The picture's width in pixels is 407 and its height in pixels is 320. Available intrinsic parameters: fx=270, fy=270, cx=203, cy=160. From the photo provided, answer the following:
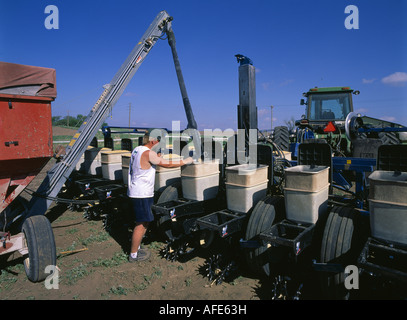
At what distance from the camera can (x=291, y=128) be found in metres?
10.2

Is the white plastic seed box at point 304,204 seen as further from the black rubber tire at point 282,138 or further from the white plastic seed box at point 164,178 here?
the black rubber tire at point 282,138

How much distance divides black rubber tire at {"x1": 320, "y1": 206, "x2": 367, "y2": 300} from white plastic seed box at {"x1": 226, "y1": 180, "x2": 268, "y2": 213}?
999mm

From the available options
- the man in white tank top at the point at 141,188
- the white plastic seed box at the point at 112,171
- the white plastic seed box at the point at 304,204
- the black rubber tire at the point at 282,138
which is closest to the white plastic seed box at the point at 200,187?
the man in white tank top at the point at 141,188

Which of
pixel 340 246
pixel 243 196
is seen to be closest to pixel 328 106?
pixel 243 196

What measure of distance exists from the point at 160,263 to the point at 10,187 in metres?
2.34

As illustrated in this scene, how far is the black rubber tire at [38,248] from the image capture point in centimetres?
340

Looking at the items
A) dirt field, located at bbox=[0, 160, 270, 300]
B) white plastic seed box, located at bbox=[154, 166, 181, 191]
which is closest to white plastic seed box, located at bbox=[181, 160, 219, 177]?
white plastic seed box, located at bbox=[154, 166, 181, 191]

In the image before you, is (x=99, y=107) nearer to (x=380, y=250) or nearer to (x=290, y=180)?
(x=290, y=180)

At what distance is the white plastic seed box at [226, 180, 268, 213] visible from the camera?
11.8 feet

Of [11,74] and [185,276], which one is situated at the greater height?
[11,74]

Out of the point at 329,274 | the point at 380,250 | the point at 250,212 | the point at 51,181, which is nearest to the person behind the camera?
the point at 380,250

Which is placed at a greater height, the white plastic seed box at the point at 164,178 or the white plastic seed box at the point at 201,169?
the white plastic seed box at the point at 201,169

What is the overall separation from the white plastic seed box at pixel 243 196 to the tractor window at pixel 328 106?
19.9ft
